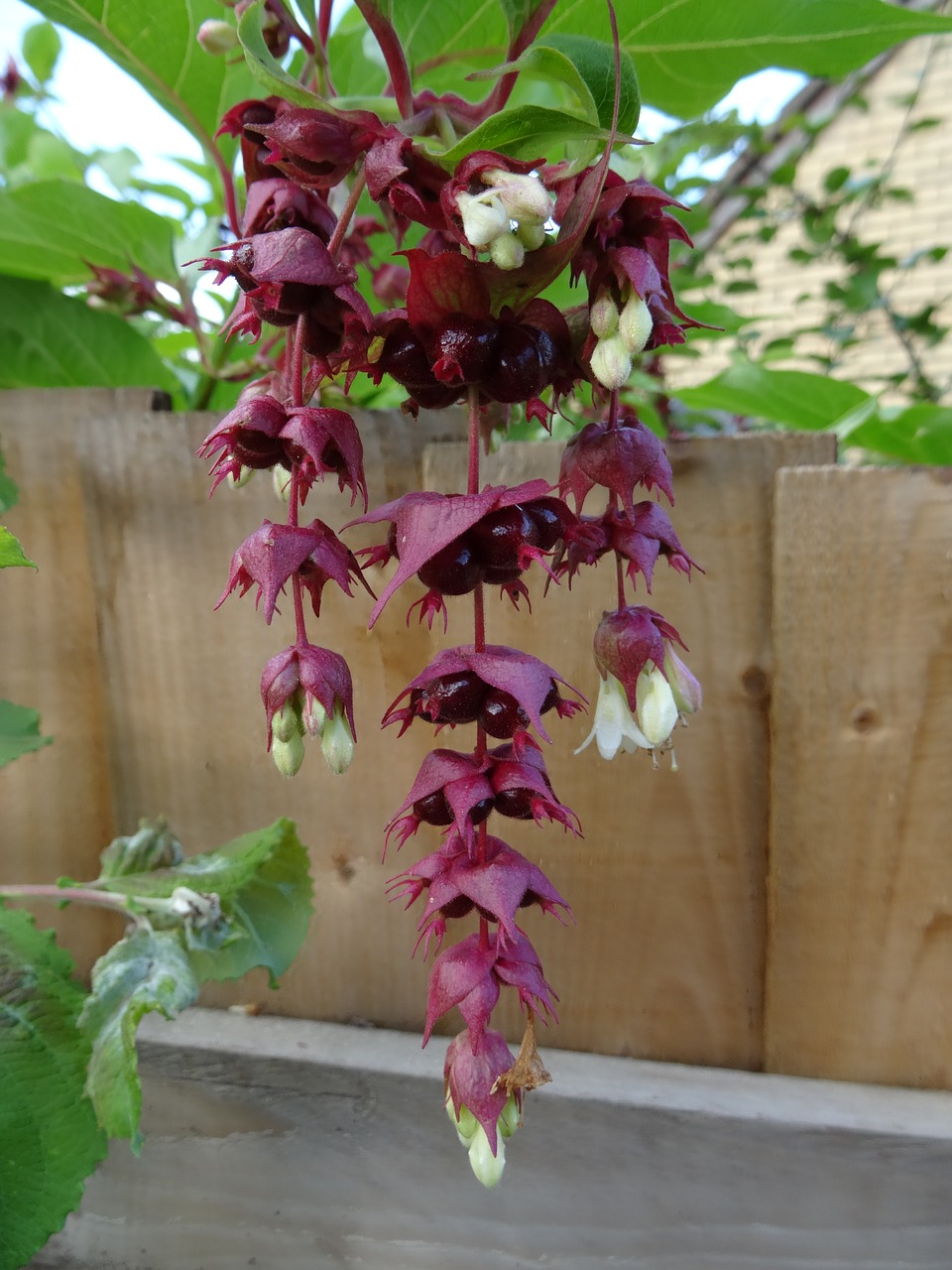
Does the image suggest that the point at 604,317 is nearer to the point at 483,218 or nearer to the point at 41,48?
the point at 483,218

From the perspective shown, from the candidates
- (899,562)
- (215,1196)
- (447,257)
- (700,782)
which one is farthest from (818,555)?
(215,1196)

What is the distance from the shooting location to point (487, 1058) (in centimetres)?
31

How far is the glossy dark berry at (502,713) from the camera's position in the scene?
29 centimetres

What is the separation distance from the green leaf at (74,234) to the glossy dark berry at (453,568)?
0.45 meters

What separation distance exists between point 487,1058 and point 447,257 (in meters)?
0.29

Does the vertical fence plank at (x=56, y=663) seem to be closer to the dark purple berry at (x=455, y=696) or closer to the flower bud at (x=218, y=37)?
the flower bud at (x=218, y=37)

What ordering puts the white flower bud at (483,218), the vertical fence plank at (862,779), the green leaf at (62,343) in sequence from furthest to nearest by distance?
the green leaf at (62,343) → the vertical fence plank at (862,779) → the white flower bud at (483,218)

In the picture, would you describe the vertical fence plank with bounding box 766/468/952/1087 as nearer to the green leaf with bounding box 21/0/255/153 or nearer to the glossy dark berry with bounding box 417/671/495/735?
the glossy dark berry with bounding box 417/671/495/735

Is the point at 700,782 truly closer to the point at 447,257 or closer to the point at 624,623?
the point at 624,623

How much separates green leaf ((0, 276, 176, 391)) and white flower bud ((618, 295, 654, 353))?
52 centimetres

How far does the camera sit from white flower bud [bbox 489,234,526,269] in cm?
25

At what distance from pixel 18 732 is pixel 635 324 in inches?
19.4

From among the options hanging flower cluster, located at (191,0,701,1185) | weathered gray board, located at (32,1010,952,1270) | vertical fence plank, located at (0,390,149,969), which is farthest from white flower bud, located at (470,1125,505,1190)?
vertical fence plank, located at (0,390,149,969)

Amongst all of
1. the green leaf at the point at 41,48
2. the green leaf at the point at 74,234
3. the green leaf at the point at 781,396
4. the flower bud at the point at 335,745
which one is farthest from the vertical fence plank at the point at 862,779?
the green leaf at the point at 41,48
